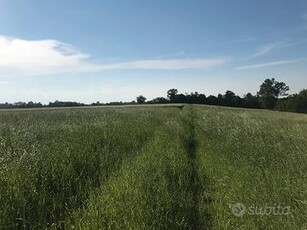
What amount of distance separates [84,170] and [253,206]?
438 cm

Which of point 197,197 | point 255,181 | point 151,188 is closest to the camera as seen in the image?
point 151,188

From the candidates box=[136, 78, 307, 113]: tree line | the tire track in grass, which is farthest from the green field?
box=[136, 78, 307, 113]: tree line

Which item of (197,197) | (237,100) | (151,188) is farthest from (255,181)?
(237,100)

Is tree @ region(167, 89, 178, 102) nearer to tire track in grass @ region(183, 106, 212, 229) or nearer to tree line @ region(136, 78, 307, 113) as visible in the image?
tree line @ region(136, 78, 307, 113)

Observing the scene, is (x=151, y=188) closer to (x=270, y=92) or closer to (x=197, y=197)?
(x=197, y=197)

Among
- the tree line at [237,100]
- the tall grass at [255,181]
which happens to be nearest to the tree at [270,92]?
the tree line at [237,100]

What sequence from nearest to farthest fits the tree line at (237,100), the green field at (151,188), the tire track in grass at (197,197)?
the green field at (151,188), the tire track in grass at (197,197), the tree line at (237,100)

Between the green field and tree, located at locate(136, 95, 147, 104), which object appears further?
tree, located at locate(136, 95, 147, 104)

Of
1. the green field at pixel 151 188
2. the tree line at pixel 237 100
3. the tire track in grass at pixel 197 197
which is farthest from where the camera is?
the tree line at pixel 237 100

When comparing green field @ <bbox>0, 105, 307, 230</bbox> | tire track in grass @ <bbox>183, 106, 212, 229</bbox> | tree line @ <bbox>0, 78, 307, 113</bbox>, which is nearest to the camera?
green field @ <bbox>0, 105, 307, 230</bbox>

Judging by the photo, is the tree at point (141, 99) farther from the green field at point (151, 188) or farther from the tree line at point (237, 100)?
the green field at point (151, 188)

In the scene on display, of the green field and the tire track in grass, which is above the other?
the green field

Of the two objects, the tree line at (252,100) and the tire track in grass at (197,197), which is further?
the tree line at (252,100)

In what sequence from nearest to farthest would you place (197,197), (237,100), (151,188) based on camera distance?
(151,188), (197,197), (237,100)
